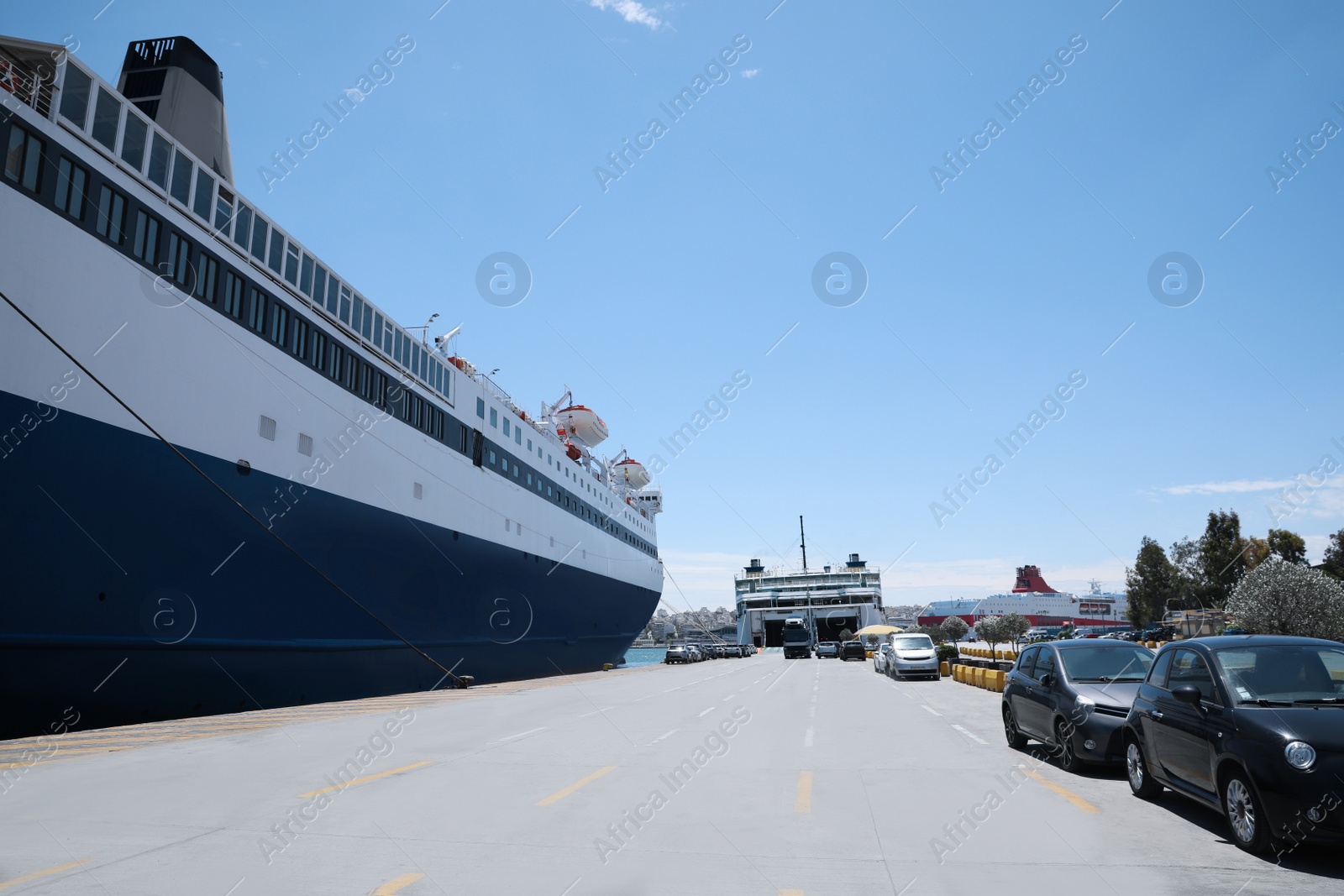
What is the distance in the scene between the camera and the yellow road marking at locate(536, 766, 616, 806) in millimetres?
7195

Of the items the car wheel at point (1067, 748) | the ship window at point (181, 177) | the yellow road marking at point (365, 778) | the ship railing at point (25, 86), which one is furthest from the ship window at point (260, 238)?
the car wheel at point (1067, 748)

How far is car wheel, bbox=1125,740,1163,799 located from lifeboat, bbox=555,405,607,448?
150ft

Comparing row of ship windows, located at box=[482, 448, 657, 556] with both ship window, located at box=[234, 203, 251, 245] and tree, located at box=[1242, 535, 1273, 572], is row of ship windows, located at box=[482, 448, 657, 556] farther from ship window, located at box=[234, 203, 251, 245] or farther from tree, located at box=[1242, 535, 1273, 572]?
tree, located at box=[1242, 535, 1273, 572]

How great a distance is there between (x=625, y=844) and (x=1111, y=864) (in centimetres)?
326

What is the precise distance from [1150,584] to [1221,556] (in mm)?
13294

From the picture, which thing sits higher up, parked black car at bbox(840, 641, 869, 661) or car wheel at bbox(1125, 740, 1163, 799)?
parked black car at bbox(840, 641, 869, 661)

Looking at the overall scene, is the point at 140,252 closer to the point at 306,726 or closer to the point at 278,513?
the point at 278,513

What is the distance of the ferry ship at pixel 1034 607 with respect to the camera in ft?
410

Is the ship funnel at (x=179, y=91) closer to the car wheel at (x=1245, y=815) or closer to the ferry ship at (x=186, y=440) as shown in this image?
the ferry ship at (x=186, y=440)

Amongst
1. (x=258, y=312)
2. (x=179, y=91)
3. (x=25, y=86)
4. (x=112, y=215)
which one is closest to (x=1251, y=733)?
(x=112, y=215)

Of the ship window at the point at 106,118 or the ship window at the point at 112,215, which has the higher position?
the ship window at the point at 106,118

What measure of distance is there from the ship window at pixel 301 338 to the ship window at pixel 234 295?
2091 millimetres

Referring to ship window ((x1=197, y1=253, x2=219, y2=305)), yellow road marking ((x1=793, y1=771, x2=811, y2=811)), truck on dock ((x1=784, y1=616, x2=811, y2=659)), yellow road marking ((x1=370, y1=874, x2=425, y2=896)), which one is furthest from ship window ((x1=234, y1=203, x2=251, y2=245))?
truck on dock ((x1=784, y1=616, x2=811, y2=659))

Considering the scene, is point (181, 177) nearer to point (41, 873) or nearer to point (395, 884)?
point (41, 873)
